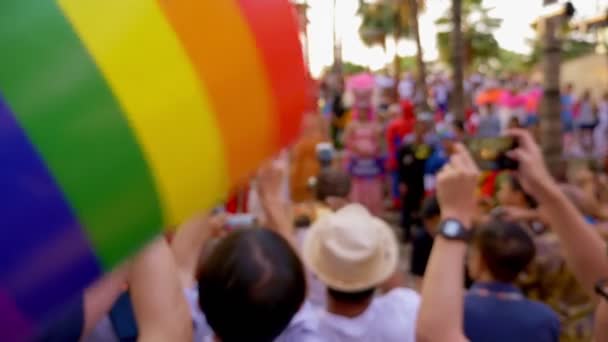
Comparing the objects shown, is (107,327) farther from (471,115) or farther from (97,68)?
(471,115)

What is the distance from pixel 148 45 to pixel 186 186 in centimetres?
20

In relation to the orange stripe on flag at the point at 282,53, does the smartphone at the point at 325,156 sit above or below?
below

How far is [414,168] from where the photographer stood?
315 inches

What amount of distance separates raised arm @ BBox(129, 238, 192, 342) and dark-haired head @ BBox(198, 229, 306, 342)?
170mm

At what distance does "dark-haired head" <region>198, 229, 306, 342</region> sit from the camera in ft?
5.29

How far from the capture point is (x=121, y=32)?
98 centimetres

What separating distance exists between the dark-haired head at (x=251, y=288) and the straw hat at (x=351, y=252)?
494mm

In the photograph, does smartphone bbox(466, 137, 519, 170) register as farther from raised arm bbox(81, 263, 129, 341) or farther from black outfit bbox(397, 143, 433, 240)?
black outfit bbox(397, 143, 433, 240)

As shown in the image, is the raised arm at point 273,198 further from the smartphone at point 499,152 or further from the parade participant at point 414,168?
the parade participant at point 414,168

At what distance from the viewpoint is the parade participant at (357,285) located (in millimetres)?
2154

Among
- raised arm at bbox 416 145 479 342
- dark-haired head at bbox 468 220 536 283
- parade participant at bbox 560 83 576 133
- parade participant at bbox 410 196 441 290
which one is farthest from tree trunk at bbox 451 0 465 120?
raised arm at bbox 416 145 479 342

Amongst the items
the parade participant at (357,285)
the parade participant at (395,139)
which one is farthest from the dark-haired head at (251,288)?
the parade participant at (395,139)

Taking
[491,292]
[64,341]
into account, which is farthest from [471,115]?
[64,341]

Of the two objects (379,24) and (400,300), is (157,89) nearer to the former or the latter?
(400,300)
